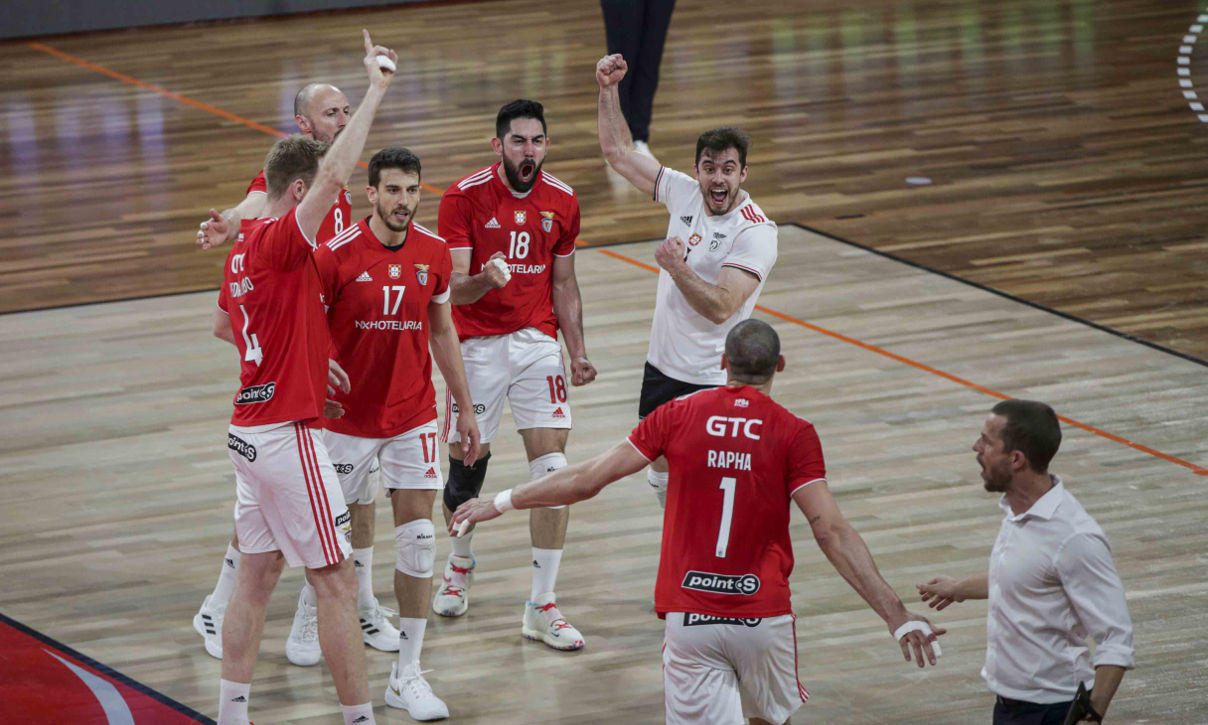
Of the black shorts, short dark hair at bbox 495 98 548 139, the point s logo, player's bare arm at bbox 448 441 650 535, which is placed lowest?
the black shorts

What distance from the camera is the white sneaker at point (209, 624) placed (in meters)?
6.27

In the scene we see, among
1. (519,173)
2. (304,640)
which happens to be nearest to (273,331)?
(304,640)

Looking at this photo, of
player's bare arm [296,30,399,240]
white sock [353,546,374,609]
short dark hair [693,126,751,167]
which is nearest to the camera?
player's bare arm [296,30,399,240]

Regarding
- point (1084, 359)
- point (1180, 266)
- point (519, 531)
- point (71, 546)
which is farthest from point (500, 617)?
point (1180, 266)

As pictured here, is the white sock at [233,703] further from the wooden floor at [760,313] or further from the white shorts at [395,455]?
the white shorts at [395,455]

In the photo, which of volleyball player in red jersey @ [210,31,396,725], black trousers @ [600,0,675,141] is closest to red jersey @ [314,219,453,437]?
volleyball player in red jersey @ [210,31,396,725]

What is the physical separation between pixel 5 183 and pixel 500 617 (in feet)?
30.2

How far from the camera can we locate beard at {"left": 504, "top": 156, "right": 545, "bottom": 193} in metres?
6.68

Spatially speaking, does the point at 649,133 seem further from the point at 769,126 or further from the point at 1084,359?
the point at 1084,359

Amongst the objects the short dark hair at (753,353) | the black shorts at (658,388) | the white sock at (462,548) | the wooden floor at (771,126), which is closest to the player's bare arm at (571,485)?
the short dark hair at (753,353)

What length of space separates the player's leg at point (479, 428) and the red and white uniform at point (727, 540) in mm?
2236

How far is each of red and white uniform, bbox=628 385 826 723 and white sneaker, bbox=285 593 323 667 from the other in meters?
2.12

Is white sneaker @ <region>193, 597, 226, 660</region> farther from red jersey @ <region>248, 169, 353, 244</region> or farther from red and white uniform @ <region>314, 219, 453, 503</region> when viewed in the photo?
red jersey @ <region>248, 169, 353, 244</region>

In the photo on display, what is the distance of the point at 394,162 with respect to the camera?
5.66m
